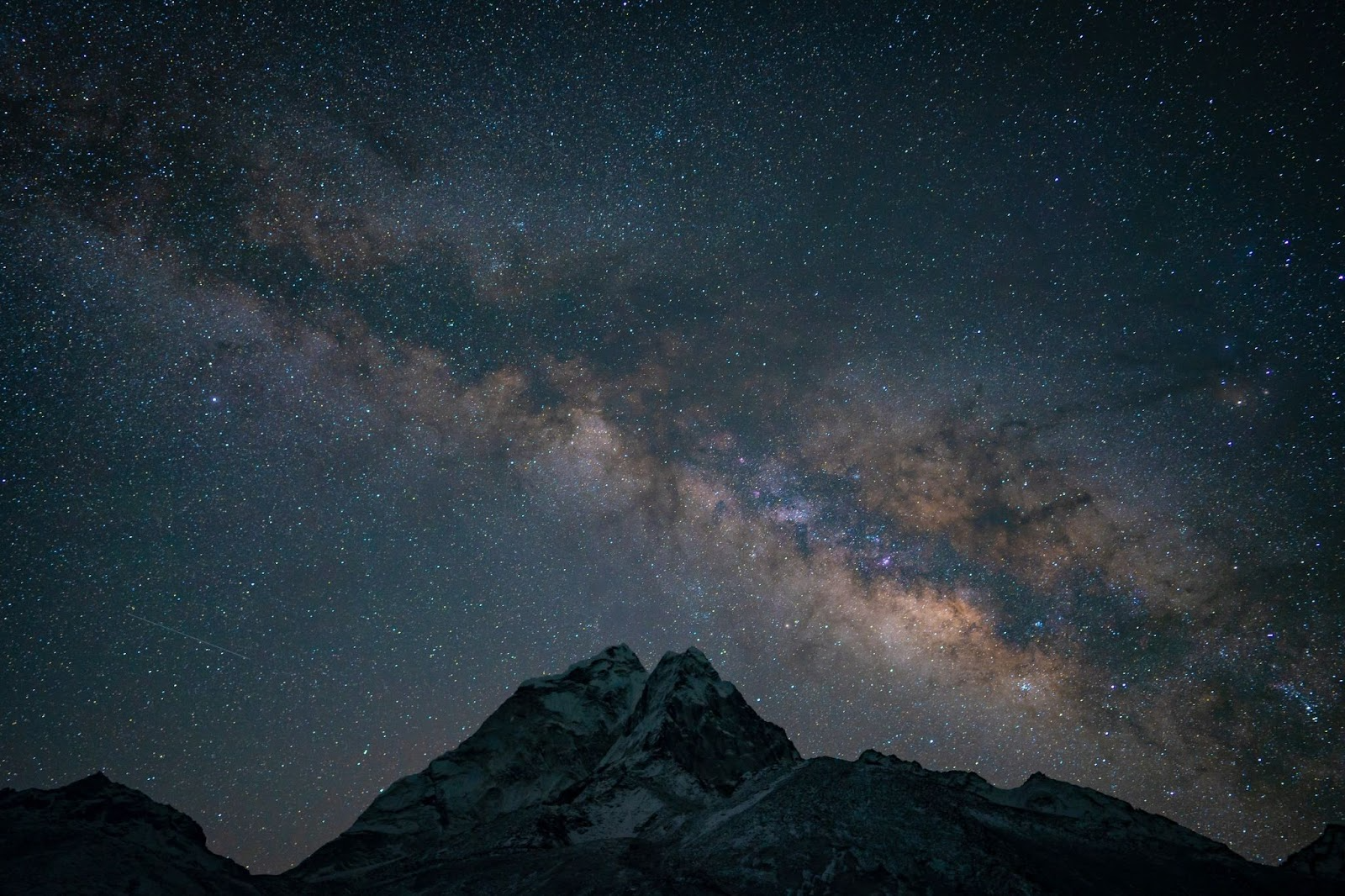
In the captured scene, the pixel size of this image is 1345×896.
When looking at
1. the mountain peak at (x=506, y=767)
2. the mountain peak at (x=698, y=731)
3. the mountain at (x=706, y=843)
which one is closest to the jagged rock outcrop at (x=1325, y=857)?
the mountain at (x=706, y=843)

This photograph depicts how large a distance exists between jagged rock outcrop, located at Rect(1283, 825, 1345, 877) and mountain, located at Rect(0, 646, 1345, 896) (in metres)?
0.09

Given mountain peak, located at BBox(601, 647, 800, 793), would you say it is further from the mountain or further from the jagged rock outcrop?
the jagged rock outcrop

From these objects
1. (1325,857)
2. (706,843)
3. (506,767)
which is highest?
(506,767)

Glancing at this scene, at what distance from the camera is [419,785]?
237 feet

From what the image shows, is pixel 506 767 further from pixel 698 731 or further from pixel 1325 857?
pixel 1325 857

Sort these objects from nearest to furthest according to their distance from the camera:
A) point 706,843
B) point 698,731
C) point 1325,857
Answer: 1. point 706,843
2. point 1325,857
3. point 698,731

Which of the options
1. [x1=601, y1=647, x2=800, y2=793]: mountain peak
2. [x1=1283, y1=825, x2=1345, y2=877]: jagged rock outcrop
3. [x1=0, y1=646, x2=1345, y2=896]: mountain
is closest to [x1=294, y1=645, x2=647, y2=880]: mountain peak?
[x1=0, y1=646, x2=1345, y2=896]: mountain

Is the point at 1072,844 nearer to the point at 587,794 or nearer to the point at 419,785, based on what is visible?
the point at 587,794

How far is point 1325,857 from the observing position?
39.6 meters

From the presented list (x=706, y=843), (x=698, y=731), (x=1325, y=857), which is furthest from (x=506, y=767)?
(x=1325, y=857)

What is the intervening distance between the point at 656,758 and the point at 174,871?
41.7 metres

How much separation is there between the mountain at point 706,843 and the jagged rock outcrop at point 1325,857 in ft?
0.31

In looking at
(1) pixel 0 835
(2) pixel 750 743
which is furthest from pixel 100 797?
(2) pixel 750 743

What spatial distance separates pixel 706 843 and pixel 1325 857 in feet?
134
